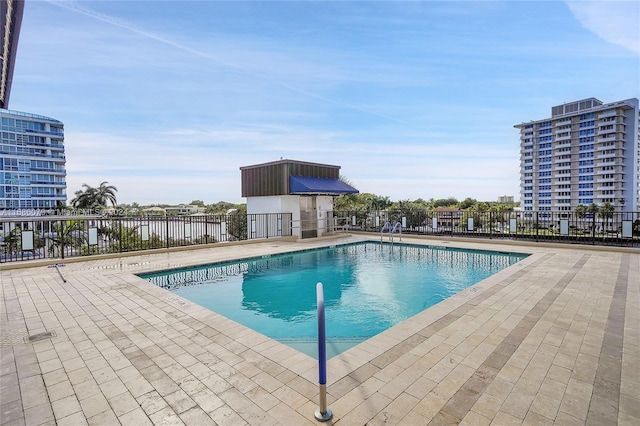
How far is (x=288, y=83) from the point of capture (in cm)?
1495

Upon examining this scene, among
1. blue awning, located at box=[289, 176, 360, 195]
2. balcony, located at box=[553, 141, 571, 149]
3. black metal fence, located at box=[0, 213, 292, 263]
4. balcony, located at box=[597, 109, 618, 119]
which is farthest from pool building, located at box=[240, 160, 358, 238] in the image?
balcony, located at box=[553, 141, 571, 149]

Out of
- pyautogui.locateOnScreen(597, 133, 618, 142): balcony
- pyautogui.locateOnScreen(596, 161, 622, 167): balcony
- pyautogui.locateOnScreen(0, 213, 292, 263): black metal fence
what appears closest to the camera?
pyautogui.locateOnScreen(0, 213, 292, 263): black metal fence

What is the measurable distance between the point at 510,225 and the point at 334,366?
12.2m

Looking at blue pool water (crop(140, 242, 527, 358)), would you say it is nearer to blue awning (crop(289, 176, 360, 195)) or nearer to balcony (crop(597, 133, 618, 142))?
blue awning (crop(289, 176, 360, 195))

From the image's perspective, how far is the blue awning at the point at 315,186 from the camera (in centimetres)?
1412

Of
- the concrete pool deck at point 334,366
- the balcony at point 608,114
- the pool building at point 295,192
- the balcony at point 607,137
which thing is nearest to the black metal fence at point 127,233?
the pool building at point 295,192

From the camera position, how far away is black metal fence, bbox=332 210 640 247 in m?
10.4

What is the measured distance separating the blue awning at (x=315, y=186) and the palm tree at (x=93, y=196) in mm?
42686

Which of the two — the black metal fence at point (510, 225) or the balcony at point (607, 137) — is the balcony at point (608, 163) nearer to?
the balcony at point (607, 137)

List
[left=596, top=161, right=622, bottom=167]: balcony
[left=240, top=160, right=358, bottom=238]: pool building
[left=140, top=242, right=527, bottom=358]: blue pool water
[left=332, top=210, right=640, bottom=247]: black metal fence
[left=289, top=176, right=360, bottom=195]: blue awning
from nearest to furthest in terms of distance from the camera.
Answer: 1. [left=140, top=242, right=527, bottom=358]: blue pool water
2. [left=332, top=210, right=640, bottom=247]: black metal fence
3. [left=289, top=176, right=360, bottom=195]: blue awning
4. [left=240, top=160, right=358, bottom=238]: pool building
5. [left=596, top=161, right=622, bottom=167]: balcony

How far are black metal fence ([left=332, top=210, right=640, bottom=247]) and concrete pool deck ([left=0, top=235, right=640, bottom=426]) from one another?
6294 mm

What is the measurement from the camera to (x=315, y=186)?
577 inches

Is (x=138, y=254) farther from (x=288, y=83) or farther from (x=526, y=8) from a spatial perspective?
(x=526, y=8)

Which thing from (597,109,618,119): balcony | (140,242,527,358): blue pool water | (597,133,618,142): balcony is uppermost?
(597,109,618,119): balcony
